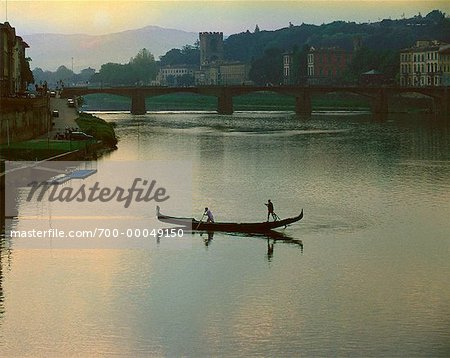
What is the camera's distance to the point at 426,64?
152 m

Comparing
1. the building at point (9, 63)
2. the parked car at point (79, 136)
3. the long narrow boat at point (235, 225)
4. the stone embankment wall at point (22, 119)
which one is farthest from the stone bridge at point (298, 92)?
the long narrow boat at point (235, 225)

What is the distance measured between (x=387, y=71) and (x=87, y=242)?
403 feet

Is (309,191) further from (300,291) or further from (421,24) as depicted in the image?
(421,24)

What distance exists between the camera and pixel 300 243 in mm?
37969

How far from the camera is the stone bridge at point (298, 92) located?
130 m

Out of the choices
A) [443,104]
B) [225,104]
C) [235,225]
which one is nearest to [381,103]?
[443,104]

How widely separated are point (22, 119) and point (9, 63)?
23.4m

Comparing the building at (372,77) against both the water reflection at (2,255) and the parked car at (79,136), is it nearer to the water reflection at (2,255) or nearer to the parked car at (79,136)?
the parked car at (79,136)

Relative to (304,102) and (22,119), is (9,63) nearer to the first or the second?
(22,119)

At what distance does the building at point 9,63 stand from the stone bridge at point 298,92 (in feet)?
103

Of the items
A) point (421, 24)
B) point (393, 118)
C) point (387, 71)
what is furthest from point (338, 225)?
point (421, 24)

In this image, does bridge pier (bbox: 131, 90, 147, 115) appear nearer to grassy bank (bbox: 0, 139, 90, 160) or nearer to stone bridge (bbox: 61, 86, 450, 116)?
stone bridge (bbox: 61, 86, 450, 116)

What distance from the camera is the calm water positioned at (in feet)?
85.8

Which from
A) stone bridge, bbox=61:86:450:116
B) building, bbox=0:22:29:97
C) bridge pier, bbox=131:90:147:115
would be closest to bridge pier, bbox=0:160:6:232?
building, bbox=0:22:29:97
